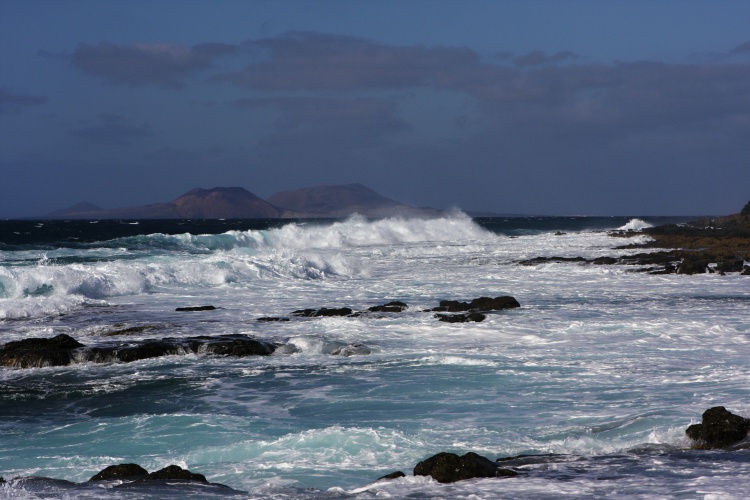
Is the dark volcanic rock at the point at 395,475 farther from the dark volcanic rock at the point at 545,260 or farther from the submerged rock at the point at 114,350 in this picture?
the dark volcanic rock at the point at 545,260

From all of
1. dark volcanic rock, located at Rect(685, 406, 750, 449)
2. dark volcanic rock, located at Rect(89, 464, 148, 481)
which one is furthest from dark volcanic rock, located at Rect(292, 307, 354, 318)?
dark volcanic rock, located at Rect(89, 464, 148, 481)

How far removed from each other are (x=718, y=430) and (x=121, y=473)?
5.52 m

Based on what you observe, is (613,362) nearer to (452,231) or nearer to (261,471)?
(261,471)

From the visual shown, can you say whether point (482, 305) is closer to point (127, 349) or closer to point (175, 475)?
point (127, 349)

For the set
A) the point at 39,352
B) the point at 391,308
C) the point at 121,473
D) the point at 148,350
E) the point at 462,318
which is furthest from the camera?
the point at 391,308

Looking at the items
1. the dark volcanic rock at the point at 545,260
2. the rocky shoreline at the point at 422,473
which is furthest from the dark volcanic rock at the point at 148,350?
the dark volcanic rock at the point at 545,260

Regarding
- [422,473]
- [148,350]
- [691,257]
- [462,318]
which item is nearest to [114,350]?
[148,350]

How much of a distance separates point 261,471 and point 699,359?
7.94 meters

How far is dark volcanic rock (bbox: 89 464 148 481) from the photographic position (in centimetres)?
694

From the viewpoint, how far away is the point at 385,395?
10.8 metres

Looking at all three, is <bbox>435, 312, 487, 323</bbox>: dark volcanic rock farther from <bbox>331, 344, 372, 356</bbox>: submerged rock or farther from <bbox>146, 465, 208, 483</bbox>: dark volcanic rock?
<bbox>146, 465, 208, 483</bbox>: dark volcanic rock

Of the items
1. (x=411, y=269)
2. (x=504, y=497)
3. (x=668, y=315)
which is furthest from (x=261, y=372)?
(x=411, y=269)

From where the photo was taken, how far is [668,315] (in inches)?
701

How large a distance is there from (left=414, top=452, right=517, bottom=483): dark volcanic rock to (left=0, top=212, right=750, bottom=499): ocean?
101mm
